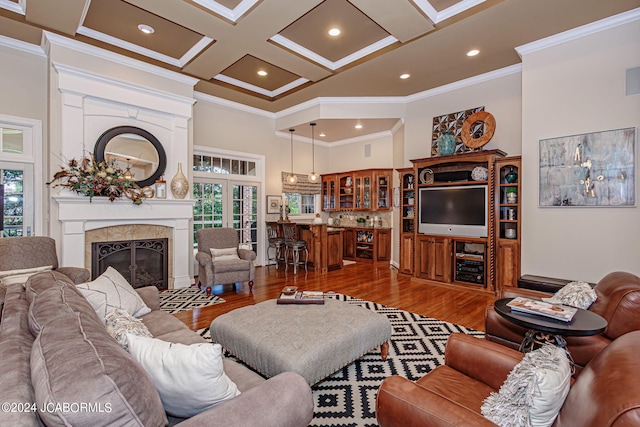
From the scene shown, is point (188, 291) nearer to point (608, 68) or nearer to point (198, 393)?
point (198, 393)

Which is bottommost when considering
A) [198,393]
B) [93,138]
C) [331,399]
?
[331,399]

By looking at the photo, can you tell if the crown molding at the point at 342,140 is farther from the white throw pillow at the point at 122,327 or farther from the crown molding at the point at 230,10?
the white throw pillow at the point at 122,327

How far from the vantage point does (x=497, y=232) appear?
480 cm

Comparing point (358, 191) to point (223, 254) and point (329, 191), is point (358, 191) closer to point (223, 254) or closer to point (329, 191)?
point (329, 191)

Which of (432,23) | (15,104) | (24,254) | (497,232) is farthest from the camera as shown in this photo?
(497,232)

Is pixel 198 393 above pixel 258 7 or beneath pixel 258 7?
beneath

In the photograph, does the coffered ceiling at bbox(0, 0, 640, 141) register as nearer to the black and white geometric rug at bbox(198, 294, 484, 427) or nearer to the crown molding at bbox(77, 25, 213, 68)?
the crown molding at bbox(77, 25, 213, 68)

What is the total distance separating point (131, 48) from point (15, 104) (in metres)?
1.66

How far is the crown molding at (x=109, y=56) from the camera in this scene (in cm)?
399

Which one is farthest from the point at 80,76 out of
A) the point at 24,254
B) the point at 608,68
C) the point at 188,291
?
the point at 608,68

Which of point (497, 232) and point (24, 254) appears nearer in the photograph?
point (24, 254)

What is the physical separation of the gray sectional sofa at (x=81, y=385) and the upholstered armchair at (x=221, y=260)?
127 inches

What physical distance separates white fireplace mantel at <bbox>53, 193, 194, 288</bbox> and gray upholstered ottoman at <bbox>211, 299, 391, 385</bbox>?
9.59 feet

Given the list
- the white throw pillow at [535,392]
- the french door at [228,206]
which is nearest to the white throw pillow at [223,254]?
the french door at [228,206]
